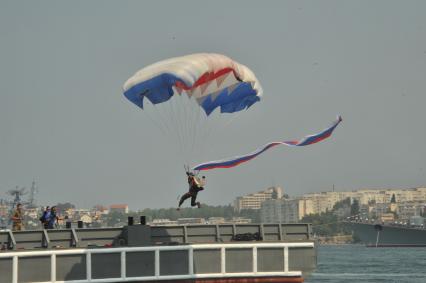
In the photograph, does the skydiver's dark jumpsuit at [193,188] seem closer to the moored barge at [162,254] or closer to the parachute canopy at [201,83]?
the moored barge at [162,254]

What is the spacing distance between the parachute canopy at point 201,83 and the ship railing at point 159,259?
4327mm

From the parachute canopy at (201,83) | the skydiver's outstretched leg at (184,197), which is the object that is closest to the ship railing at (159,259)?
the skydiver's outstretched leg at (184,197)

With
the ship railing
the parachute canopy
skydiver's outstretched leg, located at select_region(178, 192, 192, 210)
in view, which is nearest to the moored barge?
the ship railing

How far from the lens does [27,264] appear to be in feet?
94.2

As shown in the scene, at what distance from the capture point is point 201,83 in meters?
30.6

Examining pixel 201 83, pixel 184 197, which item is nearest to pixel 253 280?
pixel 184 197

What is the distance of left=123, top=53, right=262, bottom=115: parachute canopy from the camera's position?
29781 mm

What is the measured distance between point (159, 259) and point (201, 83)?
5347 mm

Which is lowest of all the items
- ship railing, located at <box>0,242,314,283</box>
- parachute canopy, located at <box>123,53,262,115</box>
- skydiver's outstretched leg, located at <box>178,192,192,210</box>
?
ship railing, located at <box>0,242,314,283</box>

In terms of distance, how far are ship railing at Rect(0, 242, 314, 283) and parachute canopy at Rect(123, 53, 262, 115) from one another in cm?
433

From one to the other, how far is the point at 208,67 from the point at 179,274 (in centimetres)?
616

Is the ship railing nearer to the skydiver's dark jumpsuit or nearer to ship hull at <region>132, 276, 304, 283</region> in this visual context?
ship hull at <region>132, 276, 304, 283</region>

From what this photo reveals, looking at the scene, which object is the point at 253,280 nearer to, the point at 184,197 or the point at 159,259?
the point at 159,259

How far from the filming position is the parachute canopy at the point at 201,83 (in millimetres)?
29781
